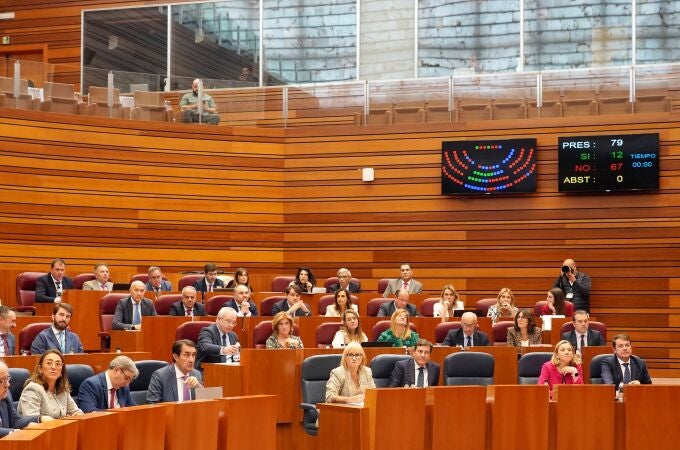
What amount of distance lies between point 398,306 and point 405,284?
1825mm

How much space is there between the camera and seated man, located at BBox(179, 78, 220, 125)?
49.8ft

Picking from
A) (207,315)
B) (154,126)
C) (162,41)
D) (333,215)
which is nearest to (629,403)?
(207,315)

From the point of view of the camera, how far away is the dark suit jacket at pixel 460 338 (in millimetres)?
10031

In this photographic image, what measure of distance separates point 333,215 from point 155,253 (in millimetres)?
2379

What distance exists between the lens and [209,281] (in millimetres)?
12555

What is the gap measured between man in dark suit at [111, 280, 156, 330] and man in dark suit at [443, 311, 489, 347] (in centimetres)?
280

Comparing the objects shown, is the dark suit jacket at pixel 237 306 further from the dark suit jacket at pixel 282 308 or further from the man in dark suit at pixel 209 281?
the man in dark suit at pixel 209 281

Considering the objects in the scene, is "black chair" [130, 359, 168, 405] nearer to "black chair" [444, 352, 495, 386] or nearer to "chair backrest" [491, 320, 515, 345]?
"black chair" [444, 352, 495, 386]

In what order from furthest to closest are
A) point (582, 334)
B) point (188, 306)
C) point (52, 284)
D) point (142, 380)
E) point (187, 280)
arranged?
1. point (187, 280)
2. point (52, 284)
3. point (188, 306)
4. point (582, 334)
5. point (142, 380)

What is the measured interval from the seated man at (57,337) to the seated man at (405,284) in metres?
5.18

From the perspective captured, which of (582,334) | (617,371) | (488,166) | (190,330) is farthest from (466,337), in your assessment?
(488,166)

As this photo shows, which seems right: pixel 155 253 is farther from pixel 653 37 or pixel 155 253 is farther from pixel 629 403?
pixel 629 403

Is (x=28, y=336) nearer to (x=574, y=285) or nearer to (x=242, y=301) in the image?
(x=242, y=301)

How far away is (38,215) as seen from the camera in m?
14.0
